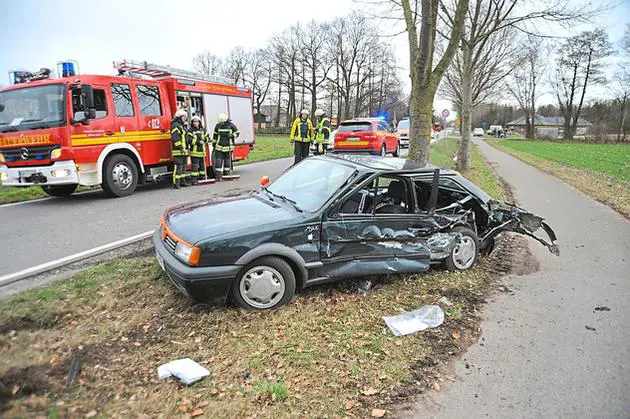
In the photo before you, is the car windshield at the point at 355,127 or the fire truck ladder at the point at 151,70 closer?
the fire truck ladder at the point at 151,70

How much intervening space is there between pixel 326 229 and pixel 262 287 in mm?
835

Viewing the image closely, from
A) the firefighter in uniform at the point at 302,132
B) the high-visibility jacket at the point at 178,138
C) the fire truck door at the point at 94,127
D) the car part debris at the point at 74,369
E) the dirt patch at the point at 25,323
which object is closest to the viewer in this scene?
the car part debris at the point at 74,369

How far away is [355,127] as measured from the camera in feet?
54.3

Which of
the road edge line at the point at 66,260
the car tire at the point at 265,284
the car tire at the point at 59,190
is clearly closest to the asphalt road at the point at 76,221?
the road edge line at the point at 66,260

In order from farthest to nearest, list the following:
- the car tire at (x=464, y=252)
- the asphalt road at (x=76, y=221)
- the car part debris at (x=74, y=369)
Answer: the asphalt road at (x=76, y=221), the car tire at (x=464, y=252), the car part debris at (x=74, y=369)

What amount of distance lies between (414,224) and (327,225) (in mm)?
1182

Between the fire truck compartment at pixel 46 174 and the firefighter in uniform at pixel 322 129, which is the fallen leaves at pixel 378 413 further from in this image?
the firefighter in uniform at pixel 322 129

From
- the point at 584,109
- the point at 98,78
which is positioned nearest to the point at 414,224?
the point at 98,78

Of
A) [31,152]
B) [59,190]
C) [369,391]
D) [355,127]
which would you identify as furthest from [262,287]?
[355,127]

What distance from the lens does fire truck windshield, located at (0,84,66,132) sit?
794 centimetres

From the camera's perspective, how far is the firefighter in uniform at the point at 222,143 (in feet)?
37.1

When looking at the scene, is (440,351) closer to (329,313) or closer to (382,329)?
(382,329)

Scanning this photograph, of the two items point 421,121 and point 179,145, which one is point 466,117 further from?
point 179,145

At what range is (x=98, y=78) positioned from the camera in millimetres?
8531
